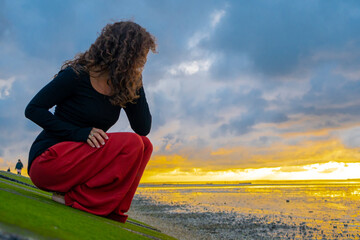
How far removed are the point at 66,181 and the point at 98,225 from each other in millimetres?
979

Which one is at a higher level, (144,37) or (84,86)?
(144,37)

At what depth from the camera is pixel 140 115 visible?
181 inches

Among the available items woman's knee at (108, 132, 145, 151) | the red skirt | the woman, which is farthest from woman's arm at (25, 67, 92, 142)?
woman's knee at (108, 132, 145, 151)

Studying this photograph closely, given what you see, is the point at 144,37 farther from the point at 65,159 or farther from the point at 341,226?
the point at 341,226

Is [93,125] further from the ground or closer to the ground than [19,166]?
further from the ground

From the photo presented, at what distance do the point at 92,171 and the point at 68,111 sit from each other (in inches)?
34.6

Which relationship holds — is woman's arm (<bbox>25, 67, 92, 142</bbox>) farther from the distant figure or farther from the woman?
the distant figure

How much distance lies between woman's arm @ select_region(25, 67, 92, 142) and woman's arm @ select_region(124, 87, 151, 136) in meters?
0.80

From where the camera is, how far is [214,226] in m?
16.4

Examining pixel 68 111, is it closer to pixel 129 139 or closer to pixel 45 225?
pixel 129 139

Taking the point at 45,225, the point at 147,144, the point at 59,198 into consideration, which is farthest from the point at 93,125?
the point at 45,225

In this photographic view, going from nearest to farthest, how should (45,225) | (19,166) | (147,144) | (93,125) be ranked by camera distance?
(45,225) < (93,125) < (147,144) < (19,166)

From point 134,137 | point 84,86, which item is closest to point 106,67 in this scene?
point 84,86

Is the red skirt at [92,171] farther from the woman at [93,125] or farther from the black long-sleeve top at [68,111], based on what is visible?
the black long-sleeve top at [68,111]
